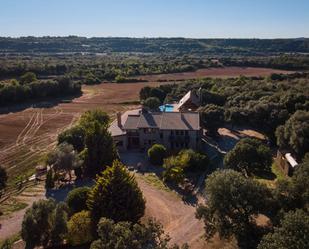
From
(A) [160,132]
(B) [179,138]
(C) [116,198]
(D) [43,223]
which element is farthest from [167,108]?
(D) [43,223]

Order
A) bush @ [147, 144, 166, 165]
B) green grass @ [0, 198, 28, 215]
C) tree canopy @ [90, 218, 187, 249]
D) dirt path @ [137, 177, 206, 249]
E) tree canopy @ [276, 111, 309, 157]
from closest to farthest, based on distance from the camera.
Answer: tree canopy @ [90, 218, 187, 249]
dirt path @ [137, 177, 206, 249]
green grass @ [0, 198, 28, 215]
tree canopy @ [276, 111, 309, 157]
bush @ [147, 144, 166, 165]

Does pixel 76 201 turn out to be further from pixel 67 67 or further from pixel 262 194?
pixel 67 67

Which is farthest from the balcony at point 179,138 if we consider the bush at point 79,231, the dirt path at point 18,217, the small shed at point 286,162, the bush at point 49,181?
the bush at point 79,231

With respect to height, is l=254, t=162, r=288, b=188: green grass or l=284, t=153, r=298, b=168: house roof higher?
l=284, t=153, r=298, b=168: house roof

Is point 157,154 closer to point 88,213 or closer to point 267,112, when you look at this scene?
point 88,213

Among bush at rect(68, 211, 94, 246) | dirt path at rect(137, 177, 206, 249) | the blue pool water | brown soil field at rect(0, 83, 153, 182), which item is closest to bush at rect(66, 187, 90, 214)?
bush at rect(68, 211, 94, 246)

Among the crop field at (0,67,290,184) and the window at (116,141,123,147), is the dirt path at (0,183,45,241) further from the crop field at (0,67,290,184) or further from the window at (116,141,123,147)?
the window at (116,141,123,147)
